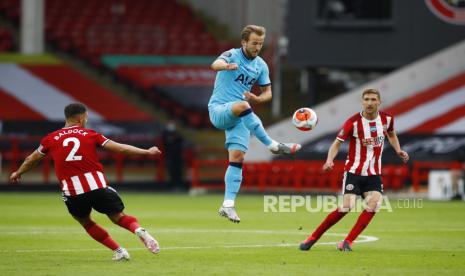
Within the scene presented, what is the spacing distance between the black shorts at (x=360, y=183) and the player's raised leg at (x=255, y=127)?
830 millimetres

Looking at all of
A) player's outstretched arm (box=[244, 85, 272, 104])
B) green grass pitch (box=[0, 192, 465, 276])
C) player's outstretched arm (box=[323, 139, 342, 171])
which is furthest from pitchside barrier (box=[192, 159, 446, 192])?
player's outstretched arm (box=[323, 139, 342, 171])

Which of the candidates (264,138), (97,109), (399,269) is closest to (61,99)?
(97,109)

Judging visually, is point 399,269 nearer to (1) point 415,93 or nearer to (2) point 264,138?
(2) point 264,138

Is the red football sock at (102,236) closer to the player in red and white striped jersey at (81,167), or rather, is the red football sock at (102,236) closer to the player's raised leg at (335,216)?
the player in red and white striped jersey at (81,167)

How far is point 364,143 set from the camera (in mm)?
13281

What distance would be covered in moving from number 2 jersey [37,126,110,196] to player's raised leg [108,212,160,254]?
1.40 ft

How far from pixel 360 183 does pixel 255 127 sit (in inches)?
56.4

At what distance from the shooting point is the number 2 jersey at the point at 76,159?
11.7 m

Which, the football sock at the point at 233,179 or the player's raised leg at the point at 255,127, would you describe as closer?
the player's raised leg at the point at 255,127

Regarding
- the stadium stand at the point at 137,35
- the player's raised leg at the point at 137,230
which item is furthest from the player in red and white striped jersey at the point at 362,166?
the stadium stand at the point at 137,35

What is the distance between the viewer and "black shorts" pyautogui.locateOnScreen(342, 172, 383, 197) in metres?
13.2

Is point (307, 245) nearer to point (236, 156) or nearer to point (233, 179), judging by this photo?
point (233, 179)

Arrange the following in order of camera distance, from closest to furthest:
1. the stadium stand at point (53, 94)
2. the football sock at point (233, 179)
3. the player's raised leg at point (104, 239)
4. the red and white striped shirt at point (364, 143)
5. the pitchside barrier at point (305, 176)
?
the player's raised leg at point (104, 239) < the red and white striped shirt at point (364, 143) < the football sock at point (233, 179) < the pitchside barrier at point (305, 176) < the stadium stand at point (53, 94)

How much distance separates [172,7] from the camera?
40688 millimetres
